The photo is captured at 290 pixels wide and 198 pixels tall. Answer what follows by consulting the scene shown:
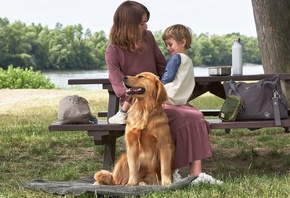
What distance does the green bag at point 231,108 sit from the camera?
5270 mm

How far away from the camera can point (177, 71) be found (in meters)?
5.04

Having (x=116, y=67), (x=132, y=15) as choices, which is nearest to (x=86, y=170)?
(x=116, y=67)

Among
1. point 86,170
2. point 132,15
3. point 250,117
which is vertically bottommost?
point 86,170

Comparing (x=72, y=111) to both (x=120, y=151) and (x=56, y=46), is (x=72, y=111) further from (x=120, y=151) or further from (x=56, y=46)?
(x=56, y=46)

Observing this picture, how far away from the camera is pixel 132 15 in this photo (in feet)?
17.2

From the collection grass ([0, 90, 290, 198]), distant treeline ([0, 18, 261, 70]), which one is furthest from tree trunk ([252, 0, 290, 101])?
distant treeline ([0, 18, 261, 70])

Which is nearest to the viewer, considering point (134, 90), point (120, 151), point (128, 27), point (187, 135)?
point (134, 90)

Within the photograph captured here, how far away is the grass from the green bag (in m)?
0.46

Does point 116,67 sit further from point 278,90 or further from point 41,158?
point 41,158

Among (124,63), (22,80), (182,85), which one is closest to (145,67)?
(124,63)

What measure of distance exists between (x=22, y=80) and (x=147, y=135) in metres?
16.0

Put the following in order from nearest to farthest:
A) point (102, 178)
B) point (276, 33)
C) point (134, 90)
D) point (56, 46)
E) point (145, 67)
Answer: point (134, 90), point (102, 178), point (145, 67), point (276, 33), point (56, 46)

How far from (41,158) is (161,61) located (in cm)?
193

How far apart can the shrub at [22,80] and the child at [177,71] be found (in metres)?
14.9
